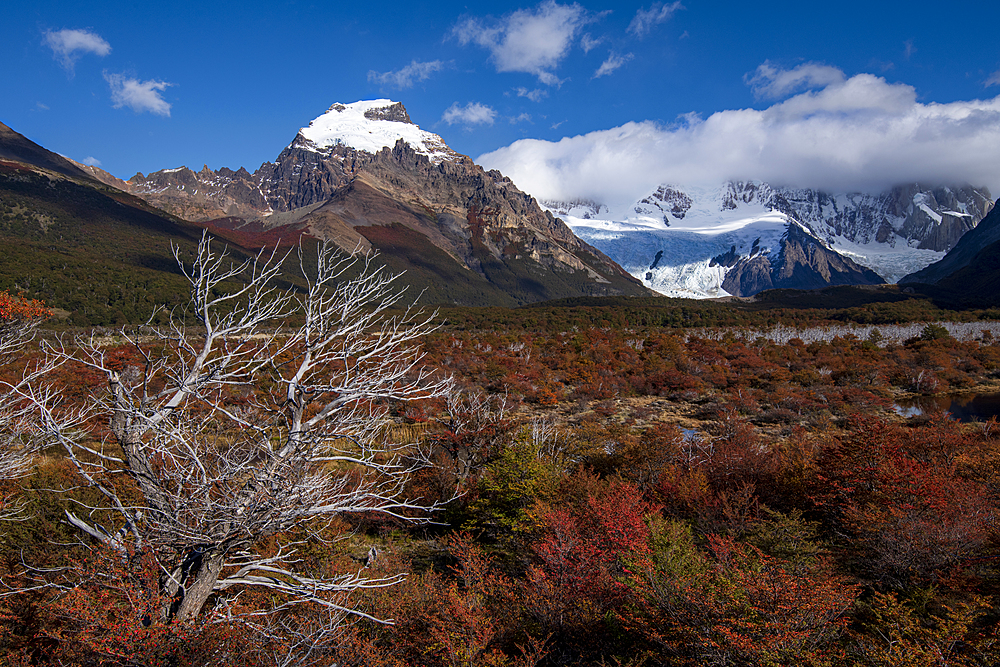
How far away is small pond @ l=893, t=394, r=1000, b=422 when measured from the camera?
2797 cm

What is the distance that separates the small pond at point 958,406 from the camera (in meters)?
28.0

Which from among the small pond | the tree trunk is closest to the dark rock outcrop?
the small pond

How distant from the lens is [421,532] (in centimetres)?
1536

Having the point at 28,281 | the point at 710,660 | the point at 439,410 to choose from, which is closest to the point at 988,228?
the point at 439,410

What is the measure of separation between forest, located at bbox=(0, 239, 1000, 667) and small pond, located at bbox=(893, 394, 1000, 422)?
937 cm

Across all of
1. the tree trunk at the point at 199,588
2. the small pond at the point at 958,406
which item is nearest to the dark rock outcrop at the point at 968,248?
the small pond at the point at 958,406

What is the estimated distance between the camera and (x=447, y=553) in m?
13.5

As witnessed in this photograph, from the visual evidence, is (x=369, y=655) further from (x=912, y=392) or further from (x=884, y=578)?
(x=912, y=392)

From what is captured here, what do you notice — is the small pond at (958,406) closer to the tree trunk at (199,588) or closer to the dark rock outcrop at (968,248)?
the tree trunk at (199,588)

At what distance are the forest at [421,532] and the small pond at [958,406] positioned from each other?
9366 millimetres

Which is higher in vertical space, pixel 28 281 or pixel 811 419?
pixel 28 281

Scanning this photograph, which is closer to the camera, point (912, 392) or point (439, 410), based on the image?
point (439, 410)

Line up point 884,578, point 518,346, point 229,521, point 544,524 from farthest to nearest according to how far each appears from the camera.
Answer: point 518,346, point 544,524, point 884,578, point 229,521

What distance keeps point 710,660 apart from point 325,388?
5845 mm
